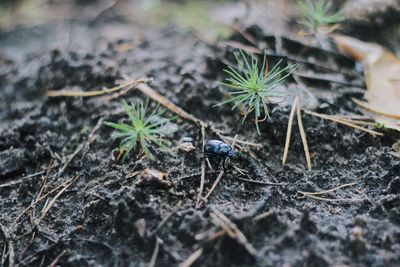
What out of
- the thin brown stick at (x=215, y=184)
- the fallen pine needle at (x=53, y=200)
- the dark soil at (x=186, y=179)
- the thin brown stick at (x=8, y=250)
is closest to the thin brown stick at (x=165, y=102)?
the dark soil at (x=186, y=179)

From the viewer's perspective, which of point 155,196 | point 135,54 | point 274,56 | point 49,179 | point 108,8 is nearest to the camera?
point 155,196

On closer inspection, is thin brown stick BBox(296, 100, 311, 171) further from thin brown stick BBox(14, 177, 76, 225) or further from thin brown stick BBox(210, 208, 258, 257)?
thin brown stick BBox(14, 177, 76, 225)

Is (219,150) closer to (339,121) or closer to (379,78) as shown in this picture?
(339,121)

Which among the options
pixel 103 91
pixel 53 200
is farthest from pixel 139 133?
pixel 103 91

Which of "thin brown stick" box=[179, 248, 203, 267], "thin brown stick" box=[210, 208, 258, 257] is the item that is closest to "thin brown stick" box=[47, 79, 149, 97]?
"thin brown stick" box=[210, 208, 258, 257]

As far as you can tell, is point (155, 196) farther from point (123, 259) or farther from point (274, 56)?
point (274, 56)

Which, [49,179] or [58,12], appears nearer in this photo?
[49,179]

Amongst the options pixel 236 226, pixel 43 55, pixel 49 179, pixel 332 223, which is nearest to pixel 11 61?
→ pixel 43 55
